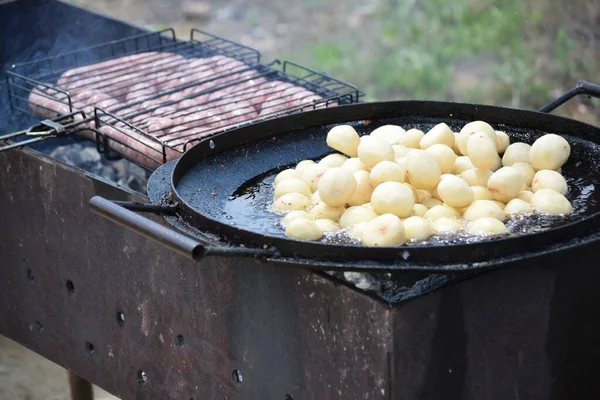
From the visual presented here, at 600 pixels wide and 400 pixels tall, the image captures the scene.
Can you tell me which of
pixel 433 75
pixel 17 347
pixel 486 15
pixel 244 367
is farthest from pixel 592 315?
pixel 486 15

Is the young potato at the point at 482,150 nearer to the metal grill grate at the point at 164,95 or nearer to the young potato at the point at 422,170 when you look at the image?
the young potato at the point at 422,170

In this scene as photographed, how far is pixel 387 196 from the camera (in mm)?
2518

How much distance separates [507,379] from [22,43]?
342 cm

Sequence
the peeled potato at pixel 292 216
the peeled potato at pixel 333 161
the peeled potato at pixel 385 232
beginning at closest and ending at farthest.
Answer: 1. the peeled potato at pixel 385 232
2. the peeled potato at pixel 292 216
3. the peeled potato at pixel 333 161

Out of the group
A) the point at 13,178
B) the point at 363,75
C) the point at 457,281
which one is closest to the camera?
the point at 457,281

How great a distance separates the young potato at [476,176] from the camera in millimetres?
2711

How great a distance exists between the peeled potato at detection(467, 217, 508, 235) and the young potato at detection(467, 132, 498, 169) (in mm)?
304

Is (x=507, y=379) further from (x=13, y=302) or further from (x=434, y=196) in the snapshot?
(x=13, y=302)

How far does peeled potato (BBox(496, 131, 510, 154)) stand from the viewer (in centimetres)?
289

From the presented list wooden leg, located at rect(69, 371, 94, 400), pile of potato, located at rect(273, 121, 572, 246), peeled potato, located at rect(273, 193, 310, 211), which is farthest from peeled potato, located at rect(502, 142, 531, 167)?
wooden leg, located at rect(69, 371, 94, 400)

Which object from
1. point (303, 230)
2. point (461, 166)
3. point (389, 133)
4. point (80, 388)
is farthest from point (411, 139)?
point (80, 388)

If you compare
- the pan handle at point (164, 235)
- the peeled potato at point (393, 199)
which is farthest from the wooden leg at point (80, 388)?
the peeled potato at point (393, 199)

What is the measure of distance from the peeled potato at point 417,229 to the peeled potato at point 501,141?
0.57 meters

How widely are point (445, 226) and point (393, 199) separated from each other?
16cm
